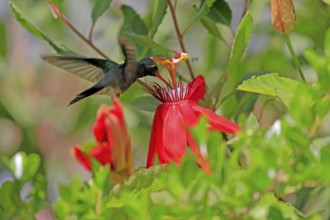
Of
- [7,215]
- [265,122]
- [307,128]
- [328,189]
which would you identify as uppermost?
[307,128]

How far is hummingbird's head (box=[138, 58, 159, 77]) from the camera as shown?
32.1 inches

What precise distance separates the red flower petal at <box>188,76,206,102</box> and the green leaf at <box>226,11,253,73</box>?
46mm

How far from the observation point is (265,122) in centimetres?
141

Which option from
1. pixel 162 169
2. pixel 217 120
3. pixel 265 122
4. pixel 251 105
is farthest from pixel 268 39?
pixel 162 169

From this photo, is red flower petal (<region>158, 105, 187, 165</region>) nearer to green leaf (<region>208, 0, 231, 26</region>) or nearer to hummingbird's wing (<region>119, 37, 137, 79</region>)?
hummingbird's wing (<region>119, 37, 137, 79</region>)

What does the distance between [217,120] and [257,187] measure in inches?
10.9

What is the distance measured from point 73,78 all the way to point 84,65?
91cm

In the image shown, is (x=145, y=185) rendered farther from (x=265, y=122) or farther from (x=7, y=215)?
(x=265, y=122)

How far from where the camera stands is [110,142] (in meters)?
0.67

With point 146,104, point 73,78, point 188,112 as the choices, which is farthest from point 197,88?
point 73,78

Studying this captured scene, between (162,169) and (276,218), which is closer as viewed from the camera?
(276,218)

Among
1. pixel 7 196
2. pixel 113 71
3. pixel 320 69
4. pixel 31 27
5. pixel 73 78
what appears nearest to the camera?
pixel 320 69

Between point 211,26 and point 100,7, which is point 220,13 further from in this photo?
point 100,7

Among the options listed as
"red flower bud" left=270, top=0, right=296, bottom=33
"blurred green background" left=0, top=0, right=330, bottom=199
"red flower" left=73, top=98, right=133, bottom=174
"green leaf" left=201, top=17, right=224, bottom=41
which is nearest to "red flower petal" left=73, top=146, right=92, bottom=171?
"red flower" left=73, top=98, right=133, bottom=174
